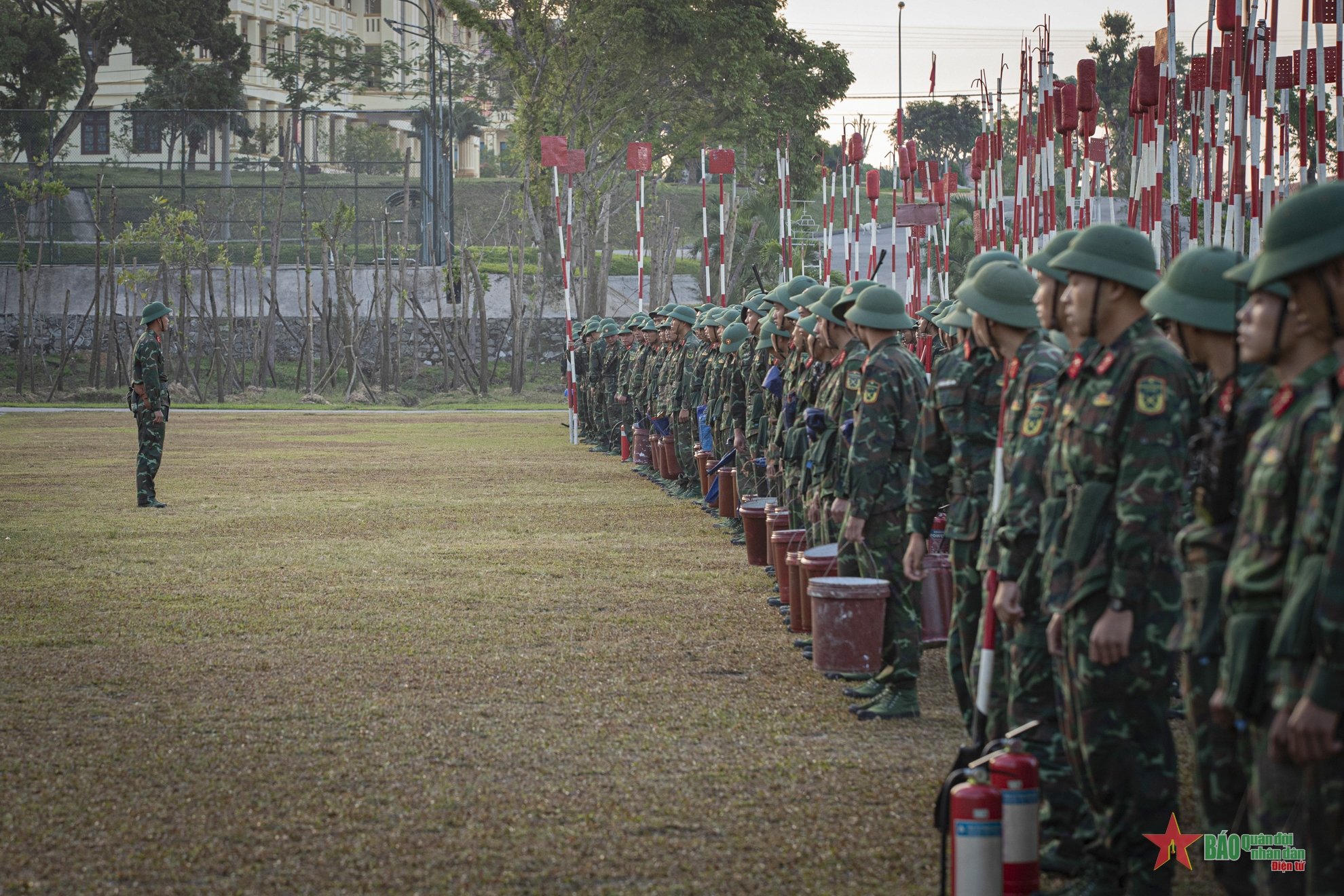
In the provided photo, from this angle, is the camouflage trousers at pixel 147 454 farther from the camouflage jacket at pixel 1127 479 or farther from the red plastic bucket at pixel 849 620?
the camouflage jacket at pixel 1127 479

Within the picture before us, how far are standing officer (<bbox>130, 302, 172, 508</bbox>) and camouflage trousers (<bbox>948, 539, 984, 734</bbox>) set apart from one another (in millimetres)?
11942

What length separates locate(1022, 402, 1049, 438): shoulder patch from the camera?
16.2 ft

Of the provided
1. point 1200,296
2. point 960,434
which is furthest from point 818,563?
point 1200,296

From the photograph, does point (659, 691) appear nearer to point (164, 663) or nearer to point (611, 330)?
point (164, 663)

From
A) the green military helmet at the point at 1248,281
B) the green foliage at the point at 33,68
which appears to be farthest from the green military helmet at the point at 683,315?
the green foliage at the point at 33,68

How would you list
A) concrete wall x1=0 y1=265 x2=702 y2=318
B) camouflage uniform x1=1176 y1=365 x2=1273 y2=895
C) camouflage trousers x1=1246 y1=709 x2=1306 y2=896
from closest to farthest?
camouflage trousers x1=1246 y1=709 x2=1306 y2=896 → camouflage uniform x1=1176 y1=365 x2=1273 y2=895 → concrete wall x1=0 y1=265 x2=702 y2=318

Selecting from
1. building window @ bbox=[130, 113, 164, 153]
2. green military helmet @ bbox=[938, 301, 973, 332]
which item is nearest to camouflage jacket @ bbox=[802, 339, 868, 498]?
green military helmet @ bbox=[938, 301, 973, 332]

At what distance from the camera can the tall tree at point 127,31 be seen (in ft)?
164

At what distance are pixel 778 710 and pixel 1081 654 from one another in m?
3.01

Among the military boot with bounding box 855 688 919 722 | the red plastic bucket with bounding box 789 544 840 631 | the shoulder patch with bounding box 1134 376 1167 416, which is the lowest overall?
the military boot with bounding box 855 688 919 722

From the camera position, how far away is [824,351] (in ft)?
30.2

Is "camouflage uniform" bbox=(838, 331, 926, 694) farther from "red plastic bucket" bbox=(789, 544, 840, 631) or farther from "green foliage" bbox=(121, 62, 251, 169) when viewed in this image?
"green foliage" bbox=(121, 62, 251, 169)

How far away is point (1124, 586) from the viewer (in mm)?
4367

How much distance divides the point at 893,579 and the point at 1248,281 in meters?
3.86
